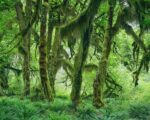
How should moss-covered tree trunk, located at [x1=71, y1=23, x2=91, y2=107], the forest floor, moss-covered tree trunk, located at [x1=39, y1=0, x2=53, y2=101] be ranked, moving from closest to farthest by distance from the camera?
the forest floor, moss-covered tree trunk, located at [x1=71, y1=23, x2=91, y2=107], moss-covered tree trunk, located at [x1=39, y1=0, x2=53, y2=101]

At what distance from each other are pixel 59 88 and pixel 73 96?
23.5 m

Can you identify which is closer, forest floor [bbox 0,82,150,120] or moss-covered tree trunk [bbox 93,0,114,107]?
forest floor [bbox 0,82,150,120]

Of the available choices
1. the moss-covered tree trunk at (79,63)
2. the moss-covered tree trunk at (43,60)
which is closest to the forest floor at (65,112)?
the moss-covered tree trunk at (79,63)

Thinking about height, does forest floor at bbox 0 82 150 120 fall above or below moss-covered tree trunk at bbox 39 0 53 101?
below

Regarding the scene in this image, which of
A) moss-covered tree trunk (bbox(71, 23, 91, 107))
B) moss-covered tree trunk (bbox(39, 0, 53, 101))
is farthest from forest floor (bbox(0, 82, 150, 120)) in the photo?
moss-covered tree trunk (bbox(39, 0, 53, 101))

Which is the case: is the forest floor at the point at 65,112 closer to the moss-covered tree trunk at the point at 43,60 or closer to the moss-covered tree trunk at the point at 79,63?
the moss-covered tree trunk at the point at 79,63

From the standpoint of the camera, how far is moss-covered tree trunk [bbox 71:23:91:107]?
12523 mm

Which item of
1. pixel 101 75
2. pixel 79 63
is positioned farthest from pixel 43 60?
pixel 101 75

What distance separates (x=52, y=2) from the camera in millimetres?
19531

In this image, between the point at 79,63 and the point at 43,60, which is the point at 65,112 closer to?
the point at 79,63

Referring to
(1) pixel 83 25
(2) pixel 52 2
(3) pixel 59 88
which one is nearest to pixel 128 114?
(1) pixel 83 25

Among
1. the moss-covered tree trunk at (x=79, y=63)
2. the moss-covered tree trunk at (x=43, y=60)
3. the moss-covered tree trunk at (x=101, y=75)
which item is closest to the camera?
the moss-covered tree trunk at (x=79, y=63)

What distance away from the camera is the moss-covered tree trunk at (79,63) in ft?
41.1

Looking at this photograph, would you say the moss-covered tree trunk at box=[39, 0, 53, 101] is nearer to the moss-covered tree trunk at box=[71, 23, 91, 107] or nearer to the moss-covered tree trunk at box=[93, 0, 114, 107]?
the moss-covered tree trunk at box=[71, 23, 91, 107]
